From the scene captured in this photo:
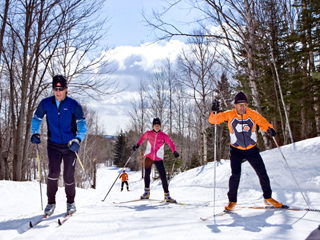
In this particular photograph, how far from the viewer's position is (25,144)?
379 inches

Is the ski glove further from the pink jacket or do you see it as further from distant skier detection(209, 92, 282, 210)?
the pink jacket

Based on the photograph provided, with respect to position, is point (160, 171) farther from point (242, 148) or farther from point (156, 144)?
point (242, 148)

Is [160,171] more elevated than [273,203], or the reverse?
[160,171]

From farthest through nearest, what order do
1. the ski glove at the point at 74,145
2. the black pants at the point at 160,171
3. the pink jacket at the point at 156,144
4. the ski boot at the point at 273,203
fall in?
the pink jacket at the point at 156,144 → the black pants at the point at 160,171 → the ski boot at the point at 273,203 → the ski glove at the point at 74,145

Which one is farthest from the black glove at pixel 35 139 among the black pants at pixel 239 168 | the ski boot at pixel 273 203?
the ski boot at pixel 273 203

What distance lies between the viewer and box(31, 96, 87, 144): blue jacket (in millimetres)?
3525

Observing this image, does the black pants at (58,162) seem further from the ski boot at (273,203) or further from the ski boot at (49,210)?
the ski boot at (273,203)

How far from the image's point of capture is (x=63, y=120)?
3545 millimetres

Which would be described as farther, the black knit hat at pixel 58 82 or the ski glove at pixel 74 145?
the black knit hat at pixel 58 82

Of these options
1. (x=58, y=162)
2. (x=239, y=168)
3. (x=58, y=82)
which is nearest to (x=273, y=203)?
(x=239, y=168)


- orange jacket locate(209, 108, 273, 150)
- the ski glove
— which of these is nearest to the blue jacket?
the ski glove

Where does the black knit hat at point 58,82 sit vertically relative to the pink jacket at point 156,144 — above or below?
above

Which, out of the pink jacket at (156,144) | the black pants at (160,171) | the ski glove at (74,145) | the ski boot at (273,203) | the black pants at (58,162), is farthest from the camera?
the pink jacket at (156,144)

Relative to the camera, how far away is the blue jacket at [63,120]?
3525 mm
